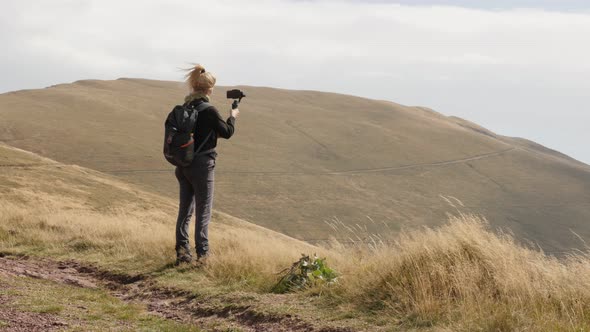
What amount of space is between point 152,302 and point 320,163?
329ft

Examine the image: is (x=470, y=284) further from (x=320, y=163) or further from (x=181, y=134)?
(x=320, y=163)

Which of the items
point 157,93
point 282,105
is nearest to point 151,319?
point 157,93

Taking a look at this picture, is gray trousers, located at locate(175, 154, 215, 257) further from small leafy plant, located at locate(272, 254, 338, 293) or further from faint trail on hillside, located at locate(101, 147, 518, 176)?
faint trail on hillside, located at locate(101, 147, 518, 176)

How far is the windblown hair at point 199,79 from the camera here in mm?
9914

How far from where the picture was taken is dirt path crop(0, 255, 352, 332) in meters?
7.09

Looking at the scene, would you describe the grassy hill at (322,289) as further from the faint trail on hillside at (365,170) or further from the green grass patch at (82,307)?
the faint trail on hillside at (365,170)

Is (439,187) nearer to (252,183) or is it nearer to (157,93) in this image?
(252,183)

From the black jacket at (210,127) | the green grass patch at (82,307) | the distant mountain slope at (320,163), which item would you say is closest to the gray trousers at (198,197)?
the black jacket at (210,127)

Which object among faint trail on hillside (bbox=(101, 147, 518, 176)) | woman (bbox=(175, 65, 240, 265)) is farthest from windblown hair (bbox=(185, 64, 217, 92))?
faint trail on hillside (bbox=(101, 147, 518, 176))

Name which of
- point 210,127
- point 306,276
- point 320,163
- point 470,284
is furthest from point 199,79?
point 320,163

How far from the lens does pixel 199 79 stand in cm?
991

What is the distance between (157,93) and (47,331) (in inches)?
5465

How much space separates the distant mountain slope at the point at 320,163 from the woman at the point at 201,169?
49401 mm

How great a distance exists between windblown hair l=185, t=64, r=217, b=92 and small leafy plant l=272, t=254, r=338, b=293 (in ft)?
9.03
